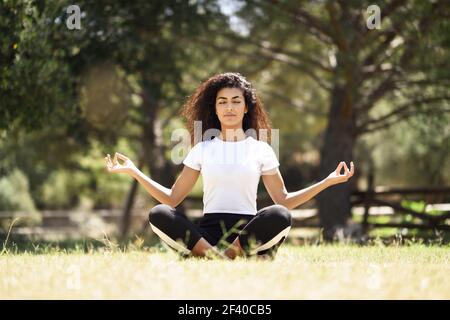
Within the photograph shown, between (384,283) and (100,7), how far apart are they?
869cm

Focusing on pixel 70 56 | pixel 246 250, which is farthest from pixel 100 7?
pixel 246 250

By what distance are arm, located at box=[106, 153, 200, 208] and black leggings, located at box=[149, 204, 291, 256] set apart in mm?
348

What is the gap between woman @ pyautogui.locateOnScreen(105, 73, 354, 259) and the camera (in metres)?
4.70

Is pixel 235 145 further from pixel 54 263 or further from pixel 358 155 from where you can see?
pixel 358 155

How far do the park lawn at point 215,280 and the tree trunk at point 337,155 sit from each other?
8.27 metres

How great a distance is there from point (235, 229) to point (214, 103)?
4.39ft

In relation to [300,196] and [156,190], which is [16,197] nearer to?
[156,190]

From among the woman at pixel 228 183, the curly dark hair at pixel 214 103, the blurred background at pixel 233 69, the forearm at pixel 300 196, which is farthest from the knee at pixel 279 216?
the blurred background at pixel 233 69

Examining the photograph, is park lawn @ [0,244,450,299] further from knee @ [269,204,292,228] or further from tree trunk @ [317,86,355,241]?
tree trunk @ [317,86,355,241]

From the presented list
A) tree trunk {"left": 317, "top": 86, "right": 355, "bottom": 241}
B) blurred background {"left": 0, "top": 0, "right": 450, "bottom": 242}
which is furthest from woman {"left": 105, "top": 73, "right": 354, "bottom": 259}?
tree trunk {"left": 317, "top": 86, "right": 355, "bottom": 241}

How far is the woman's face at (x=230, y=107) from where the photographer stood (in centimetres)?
529

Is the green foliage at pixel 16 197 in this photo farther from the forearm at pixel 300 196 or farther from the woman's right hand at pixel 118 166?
the forearm at pixel 300 196

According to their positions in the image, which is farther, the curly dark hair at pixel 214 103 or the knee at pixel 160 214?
the curly dark hair at pixel 214 103

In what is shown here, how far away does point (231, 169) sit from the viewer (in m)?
5.02
